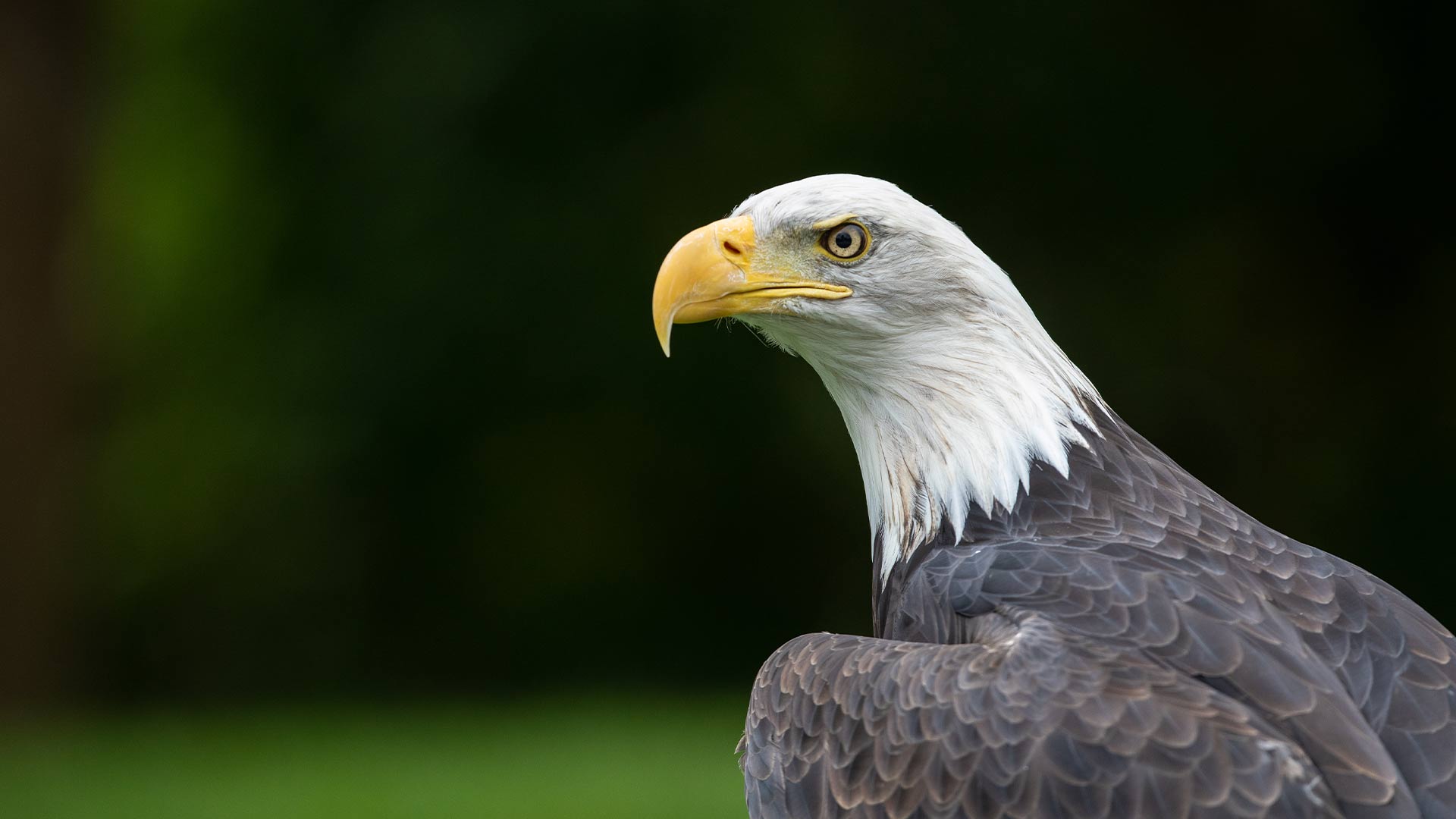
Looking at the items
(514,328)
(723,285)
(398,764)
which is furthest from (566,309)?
(723,285)

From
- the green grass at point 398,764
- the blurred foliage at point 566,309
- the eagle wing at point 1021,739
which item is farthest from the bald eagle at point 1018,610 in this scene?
the blurred foliage at point 566,309

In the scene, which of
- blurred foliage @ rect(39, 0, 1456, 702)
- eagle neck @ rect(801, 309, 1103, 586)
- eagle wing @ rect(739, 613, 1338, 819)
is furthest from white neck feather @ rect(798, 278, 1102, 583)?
blurred foliage @ rect(39, 0, 1456, 702)

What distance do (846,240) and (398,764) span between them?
16.4 feet

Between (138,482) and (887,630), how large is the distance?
975cm

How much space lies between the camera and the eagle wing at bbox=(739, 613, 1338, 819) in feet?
8.45

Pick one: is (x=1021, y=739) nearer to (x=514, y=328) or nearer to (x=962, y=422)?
(x=962, y=422)

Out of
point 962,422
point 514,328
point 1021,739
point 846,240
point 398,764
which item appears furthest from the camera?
point 514,328

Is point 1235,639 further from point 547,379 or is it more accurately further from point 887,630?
point 547,379

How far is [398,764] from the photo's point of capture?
7754 millimetres

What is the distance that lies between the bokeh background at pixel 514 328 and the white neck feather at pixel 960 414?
5.42m

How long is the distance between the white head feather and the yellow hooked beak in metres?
0.03

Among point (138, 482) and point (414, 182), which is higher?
point (414, 182)

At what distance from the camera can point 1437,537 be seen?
1027 centimetres

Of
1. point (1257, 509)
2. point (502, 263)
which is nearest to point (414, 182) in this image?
point (502, 263)
